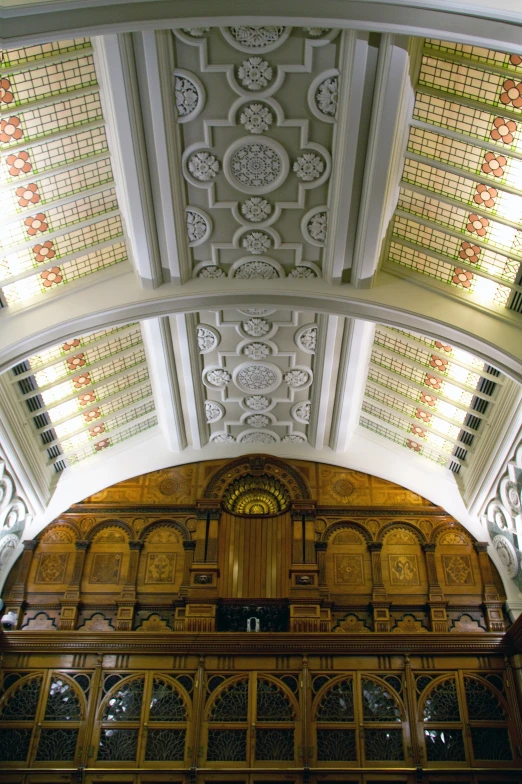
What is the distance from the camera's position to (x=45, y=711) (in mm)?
12367

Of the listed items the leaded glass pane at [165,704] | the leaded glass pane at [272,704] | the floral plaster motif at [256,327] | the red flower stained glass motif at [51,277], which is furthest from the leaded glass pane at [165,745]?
the red flower stained glass motif at [51,277]

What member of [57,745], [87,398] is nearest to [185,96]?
[87,398]

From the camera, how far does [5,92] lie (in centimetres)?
873

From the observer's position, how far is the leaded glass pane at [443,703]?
40.2 feet

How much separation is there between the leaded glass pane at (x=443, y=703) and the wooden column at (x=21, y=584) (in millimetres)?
7313

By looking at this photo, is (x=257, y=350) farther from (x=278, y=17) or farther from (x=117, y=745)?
(x=117, y=745)

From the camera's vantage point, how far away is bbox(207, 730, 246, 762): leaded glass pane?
11.9 metres

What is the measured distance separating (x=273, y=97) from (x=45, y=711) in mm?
10028

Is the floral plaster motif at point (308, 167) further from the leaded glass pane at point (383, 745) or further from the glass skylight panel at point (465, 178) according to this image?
the leaded glass pane at point (383, 745)

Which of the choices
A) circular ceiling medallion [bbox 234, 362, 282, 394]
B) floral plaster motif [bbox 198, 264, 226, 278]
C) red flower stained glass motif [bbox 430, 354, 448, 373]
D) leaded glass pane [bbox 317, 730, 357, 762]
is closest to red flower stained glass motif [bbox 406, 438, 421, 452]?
red flower stained glass motif [bbox 430, 354, 448, 373]

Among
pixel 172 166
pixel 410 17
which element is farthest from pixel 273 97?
pixel 410 17

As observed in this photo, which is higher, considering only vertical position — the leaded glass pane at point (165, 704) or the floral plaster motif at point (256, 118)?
the floral plaster motif at point (256, 118)

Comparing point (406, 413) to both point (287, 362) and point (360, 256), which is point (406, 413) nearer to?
point (287, 362)

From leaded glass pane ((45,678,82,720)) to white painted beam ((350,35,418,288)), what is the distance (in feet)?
26.6
